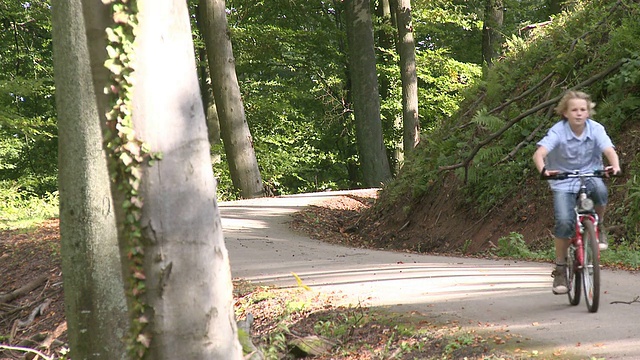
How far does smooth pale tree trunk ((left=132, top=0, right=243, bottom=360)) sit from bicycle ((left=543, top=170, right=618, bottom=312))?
3.19m

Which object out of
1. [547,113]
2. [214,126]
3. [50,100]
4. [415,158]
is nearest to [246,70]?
[214,126]

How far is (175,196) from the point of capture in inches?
144

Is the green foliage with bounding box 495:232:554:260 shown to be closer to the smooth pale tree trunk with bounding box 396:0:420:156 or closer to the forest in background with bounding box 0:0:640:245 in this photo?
the forest in background with bounding box 0:0:640:245

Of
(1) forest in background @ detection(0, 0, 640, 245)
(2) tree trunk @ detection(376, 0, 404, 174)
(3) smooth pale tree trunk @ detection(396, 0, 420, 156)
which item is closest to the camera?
(1) forest in background @ detection(0, 0, 640, 245)

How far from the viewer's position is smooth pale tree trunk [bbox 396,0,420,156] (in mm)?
23469

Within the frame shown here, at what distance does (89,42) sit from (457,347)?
10.8ft

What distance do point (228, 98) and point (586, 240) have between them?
1558 centimetres

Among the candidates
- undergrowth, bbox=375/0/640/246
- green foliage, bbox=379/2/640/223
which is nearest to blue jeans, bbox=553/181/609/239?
undergrowth, bbox=375/0/640/246

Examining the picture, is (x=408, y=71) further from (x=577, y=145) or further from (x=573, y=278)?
(x=573, y=278)

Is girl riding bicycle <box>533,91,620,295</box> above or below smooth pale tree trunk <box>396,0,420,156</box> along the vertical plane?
below

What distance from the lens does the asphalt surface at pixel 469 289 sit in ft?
17.0

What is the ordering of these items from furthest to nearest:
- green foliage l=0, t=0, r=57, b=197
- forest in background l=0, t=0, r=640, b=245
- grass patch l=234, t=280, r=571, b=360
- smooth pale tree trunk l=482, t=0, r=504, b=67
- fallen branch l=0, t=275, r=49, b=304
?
smooth pale tree trunk l=482, t=0, r=504, b=67 → green foliage l=0, t=0, r=57, b=197 → forest in background l=0, t=0, r=640, b=245 → fallen branch l=0, t=275, r=49, b=304 → grass patch l=234, t=280, r=571, b=360

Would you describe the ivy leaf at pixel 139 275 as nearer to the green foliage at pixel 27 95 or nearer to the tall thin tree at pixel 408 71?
the green foliage at pixel 27 95

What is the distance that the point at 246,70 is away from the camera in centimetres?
2942
